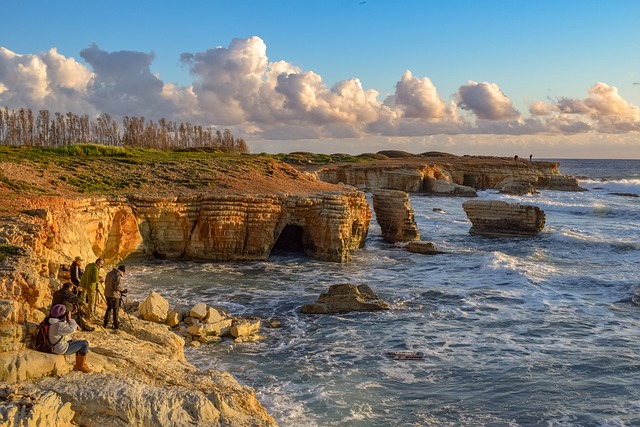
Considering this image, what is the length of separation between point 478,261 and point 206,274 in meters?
11.7

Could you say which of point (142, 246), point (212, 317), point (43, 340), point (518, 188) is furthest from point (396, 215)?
point (518, 188)

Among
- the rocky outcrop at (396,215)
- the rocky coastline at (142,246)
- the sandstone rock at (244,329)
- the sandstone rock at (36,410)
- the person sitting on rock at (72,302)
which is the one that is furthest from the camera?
the rocky outcrop at (396,215)

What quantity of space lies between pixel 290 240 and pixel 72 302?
1812 cm

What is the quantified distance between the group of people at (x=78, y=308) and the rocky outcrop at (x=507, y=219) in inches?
958

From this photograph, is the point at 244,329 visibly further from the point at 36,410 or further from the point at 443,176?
the point at 443,176

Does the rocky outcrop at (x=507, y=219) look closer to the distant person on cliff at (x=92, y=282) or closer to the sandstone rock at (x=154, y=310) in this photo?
the sandstone rock at (x=154, y=310)

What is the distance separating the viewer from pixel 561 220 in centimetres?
4400

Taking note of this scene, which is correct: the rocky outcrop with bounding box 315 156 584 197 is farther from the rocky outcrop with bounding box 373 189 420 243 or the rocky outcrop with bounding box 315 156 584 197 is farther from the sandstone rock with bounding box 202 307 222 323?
the sandstone rock with bounding box 202 307 222 323

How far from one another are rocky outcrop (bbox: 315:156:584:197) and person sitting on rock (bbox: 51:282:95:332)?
1963 inches

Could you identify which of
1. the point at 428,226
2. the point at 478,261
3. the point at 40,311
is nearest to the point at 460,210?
the point at 428,226

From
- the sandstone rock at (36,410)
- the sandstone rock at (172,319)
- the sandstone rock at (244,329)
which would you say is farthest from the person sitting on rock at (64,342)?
the sandstone rock at (244,329)

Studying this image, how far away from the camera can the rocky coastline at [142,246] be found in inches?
329

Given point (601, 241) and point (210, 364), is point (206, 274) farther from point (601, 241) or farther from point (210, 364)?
point (601, 241)

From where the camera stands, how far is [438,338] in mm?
15258
